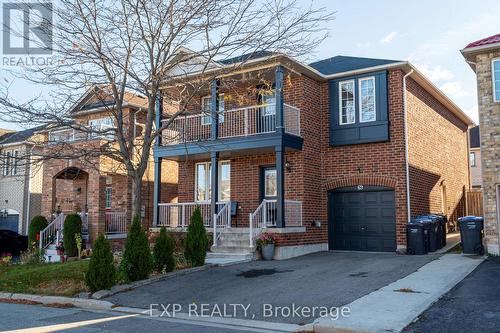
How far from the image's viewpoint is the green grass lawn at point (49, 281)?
1159 cm

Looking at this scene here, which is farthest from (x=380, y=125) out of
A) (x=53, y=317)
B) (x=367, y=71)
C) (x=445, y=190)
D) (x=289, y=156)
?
(x=53, y=317)

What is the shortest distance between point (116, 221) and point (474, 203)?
15.9m

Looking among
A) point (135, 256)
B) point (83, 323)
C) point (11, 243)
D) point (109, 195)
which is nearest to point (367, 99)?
point (135, 256)

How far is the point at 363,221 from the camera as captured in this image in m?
16.9

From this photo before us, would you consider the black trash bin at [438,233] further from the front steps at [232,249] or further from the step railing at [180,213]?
the step railing at [180,213]

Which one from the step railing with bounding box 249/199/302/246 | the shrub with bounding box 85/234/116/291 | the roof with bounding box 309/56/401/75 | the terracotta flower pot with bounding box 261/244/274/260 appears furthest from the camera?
the roof with bounding box 309/56/401/75

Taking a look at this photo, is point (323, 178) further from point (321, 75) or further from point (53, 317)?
point (53, 317)

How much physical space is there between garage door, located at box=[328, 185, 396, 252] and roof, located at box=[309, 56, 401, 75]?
4.10 m

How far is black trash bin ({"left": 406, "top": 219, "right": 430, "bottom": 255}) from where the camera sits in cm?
1506

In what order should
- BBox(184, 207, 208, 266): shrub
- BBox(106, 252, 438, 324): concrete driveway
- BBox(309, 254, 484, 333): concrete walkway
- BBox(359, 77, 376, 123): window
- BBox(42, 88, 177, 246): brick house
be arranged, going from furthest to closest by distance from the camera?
BBox(42, 88, 177, 246): brick house → BBox(359, 77, 376, 123): window → BBox(184, 207, 208, 266): shrub → BBox(106, 252, 438, 324): concrete driveway → BBox(309, 254, 484, 333): concrete walkway

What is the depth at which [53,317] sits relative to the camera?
8.89 metres

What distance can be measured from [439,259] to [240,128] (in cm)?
778

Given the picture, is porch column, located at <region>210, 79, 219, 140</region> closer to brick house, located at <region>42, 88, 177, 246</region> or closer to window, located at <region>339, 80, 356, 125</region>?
brick house, located at <region>42, 88, 177, 246</region>

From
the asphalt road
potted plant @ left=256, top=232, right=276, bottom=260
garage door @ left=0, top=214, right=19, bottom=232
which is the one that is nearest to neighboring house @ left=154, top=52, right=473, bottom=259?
potted plant @ left=256, top=232, right=276, bottom=260
